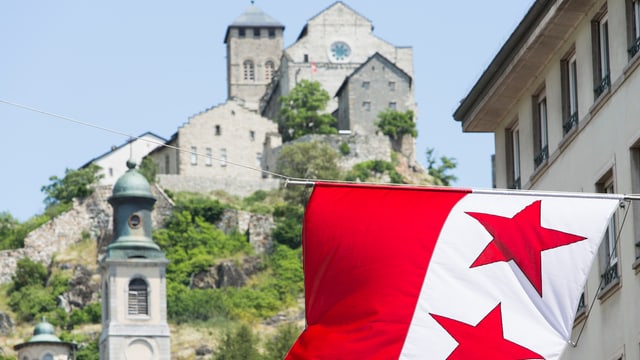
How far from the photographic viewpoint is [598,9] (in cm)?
3028

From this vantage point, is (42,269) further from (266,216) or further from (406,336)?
(406,336)

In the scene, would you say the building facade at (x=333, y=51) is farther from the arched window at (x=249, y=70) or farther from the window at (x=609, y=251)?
the window at (x=609, y=251)

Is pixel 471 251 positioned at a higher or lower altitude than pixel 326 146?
lower

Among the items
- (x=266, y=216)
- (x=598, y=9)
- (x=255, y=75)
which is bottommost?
(x=598, y=9)

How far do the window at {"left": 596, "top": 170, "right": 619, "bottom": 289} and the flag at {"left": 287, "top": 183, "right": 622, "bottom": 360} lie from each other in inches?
257

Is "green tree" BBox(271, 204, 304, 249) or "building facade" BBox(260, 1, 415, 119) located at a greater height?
"building facade" BBox(260, 1, 415, 119)

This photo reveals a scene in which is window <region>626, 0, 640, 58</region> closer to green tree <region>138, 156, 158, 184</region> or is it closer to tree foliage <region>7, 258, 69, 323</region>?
tree foliage <region>7, 258, 69, 323</region>

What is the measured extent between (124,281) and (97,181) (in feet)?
159

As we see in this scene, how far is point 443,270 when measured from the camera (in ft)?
75.7

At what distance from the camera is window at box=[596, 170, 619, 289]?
29.6 m

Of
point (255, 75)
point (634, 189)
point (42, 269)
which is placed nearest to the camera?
point (634, 189)

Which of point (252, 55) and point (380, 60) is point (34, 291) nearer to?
point (380, 60)

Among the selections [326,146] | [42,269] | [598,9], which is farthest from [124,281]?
[598,9]

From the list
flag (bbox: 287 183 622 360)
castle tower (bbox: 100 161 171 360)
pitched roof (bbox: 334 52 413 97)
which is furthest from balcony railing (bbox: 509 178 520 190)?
pitched roof (bbox: 334 52 413 97)
